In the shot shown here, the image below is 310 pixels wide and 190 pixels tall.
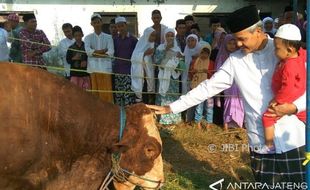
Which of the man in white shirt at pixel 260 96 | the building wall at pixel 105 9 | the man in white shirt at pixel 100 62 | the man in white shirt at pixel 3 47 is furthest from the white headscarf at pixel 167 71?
the building wall at pixel 105 9

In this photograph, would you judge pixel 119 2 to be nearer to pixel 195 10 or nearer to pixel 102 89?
pixel 195 10

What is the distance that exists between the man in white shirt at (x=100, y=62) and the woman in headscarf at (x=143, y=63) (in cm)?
44

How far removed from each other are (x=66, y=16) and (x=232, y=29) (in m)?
12.3

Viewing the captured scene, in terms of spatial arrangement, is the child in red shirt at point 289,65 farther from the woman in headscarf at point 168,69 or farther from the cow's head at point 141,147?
the woman in headscarf at point 168,69

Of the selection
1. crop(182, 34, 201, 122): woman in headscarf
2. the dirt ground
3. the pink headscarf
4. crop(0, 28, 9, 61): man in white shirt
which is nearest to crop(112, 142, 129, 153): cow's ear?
the dirt ground

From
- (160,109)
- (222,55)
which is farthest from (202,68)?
(160,109)

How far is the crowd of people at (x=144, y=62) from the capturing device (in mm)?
8484

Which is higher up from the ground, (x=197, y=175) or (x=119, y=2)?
(x=119, y=2)

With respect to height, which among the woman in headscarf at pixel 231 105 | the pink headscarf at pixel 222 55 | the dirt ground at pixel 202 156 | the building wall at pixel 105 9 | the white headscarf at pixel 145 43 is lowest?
the dirt ground at pixel 202 156

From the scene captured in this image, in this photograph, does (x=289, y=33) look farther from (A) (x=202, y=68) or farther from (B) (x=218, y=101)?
(B) (x=218, y=101)

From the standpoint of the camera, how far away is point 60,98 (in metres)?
3.36

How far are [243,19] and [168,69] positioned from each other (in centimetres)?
518

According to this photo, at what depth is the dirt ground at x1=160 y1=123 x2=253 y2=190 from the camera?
582cm

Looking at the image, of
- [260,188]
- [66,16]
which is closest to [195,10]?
[66,16]
